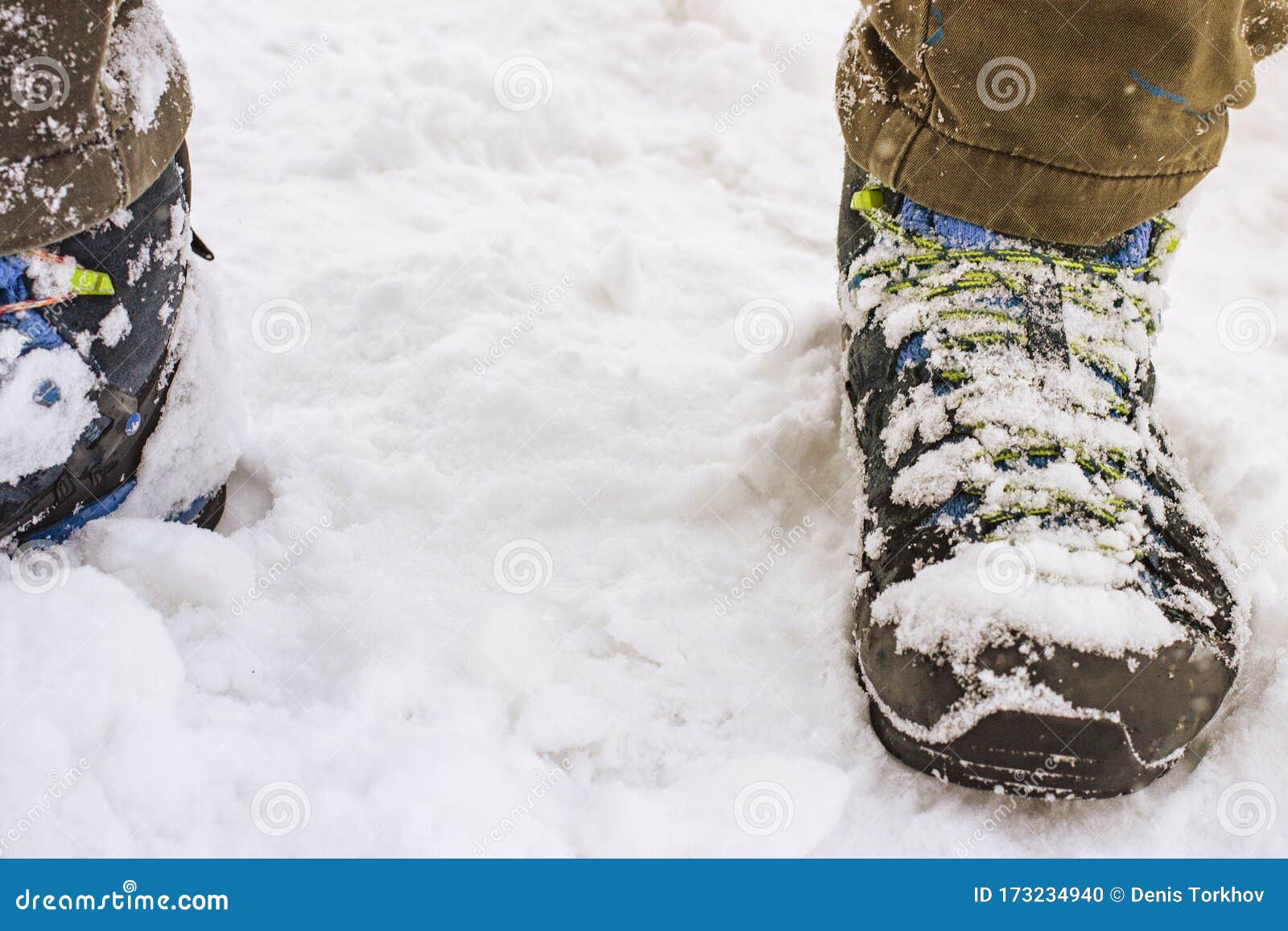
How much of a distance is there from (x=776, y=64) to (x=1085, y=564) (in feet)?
4.30

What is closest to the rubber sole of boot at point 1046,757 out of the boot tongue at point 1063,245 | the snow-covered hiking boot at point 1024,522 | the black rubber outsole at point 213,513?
the snow-covered hiking boot at point 1024,522

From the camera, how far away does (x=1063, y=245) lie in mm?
871

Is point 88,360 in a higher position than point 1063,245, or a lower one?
lower

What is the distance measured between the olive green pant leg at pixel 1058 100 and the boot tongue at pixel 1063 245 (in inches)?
0.7

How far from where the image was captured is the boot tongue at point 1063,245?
872 mm

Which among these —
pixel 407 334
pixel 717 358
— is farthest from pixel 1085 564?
pixel 407 334

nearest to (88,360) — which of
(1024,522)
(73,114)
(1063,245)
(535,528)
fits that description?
(73,114)

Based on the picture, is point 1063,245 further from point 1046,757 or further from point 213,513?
point 213,513

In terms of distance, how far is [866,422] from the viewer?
92 centimetres

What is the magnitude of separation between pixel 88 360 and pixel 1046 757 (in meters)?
0.81

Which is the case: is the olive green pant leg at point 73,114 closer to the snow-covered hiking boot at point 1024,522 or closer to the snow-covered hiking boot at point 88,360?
the snow-covered hiking boot at point 88,360

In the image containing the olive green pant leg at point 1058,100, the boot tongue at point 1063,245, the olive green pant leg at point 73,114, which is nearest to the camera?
the olive green pant leg at point 73,114

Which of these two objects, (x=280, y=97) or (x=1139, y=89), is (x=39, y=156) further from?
(x=280, y=97)

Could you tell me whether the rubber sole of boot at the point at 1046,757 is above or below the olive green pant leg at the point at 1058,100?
below
